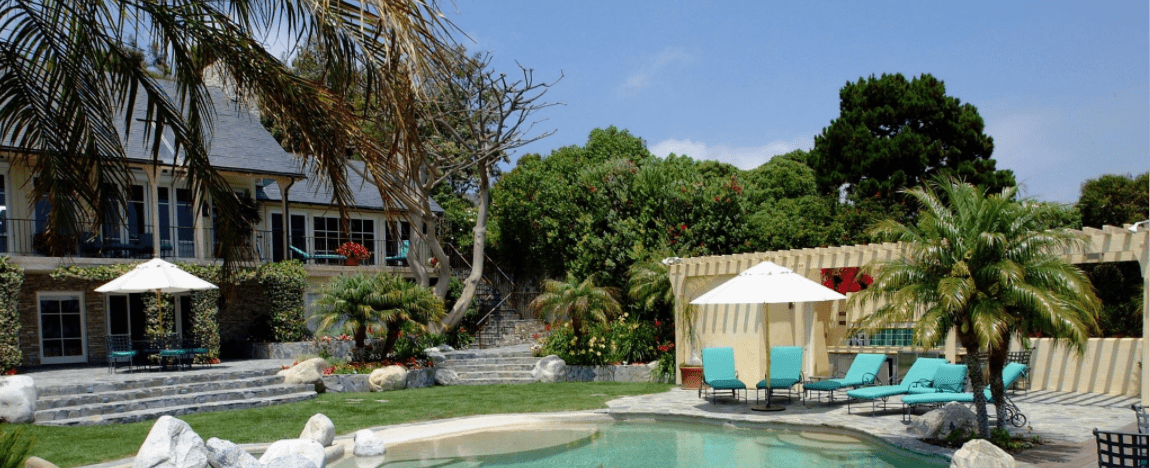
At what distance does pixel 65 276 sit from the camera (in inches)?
780

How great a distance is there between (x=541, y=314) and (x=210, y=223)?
9.99 m

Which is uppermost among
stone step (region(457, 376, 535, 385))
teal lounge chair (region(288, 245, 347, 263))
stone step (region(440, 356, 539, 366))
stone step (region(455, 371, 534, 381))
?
teal lounge chair (region(288, 245, 347, 263))

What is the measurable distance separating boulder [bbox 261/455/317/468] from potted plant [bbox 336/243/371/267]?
671 inches

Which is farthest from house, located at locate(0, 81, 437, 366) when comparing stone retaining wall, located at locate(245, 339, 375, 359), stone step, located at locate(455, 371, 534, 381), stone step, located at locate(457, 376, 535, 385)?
stone step, located at locate(457, 376, 535, 385)

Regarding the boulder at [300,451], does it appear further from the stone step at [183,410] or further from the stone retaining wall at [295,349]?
the stone retaining wall at [295,349]

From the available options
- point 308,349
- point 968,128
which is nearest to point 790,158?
point 968,128

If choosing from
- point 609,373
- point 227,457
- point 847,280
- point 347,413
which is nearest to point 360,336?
point 347,413

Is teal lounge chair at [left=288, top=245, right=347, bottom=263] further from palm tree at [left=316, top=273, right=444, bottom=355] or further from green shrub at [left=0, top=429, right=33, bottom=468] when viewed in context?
Result: green shrub at [left=0, top=429, right=33, bottom=468]

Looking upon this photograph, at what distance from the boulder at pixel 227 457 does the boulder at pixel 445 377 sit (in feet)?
33.9

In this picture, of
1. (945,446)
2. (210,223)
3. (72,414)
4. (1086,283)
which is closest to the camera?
(1086,283)

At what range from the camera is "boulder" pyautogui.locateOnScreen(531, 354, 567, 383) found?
64.5 feet

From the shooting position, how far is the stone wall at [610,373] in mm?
19141

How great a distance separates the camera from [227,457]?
9297 mm

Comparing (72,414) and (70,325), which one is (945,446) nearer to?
(72,414)
